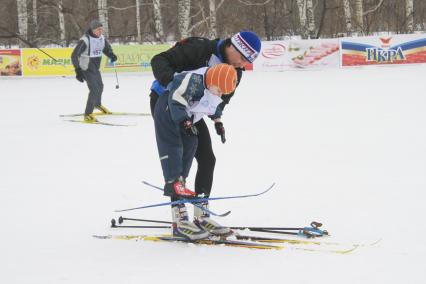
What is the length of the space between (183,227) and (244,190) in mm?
1629

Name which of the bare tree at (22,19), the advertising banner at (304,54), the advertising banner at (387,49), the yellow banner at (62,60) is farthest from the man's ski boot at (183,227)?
the bare tree at (22,19)

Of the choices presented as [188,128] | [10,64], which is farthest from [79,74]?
[10,64]

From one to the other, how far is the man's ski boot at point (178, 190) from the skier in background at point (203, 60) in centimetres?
28

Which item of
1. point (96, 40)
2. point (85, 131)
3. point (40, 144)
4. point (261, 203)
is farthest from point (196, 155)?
point (96, 40)

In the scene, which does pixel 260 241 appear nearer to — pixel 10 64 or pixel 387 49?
pixel 387 49

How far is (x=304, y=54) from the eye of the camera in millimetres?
21016

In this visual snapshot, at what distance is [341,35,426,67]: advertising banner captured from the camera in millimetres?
20453

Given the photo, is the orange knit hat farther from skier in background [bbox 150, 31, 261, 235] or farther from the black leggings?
the black leggings

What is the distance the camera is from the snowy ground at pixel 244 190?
143 inches

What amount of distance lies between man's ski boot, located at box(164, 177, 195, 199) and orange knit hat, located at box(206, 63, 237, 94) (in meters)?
0.69

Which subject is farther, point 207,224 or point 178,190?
point 207,224

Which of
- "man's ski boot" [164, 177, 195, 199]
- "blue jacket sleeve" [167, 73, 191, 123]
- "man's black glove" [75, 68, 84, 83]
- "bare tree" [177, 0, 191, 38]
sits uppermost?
"bare tree" [177, 0, 191, 38]

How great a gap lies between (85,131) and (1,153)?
6.16ft

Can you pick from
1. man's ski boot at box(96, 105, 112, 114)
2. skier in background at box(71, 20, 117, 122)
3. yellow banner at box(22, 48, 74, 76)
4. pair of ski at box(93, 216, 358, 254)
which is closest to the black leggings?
pair of ski at box(93, 216, 358, 254)
